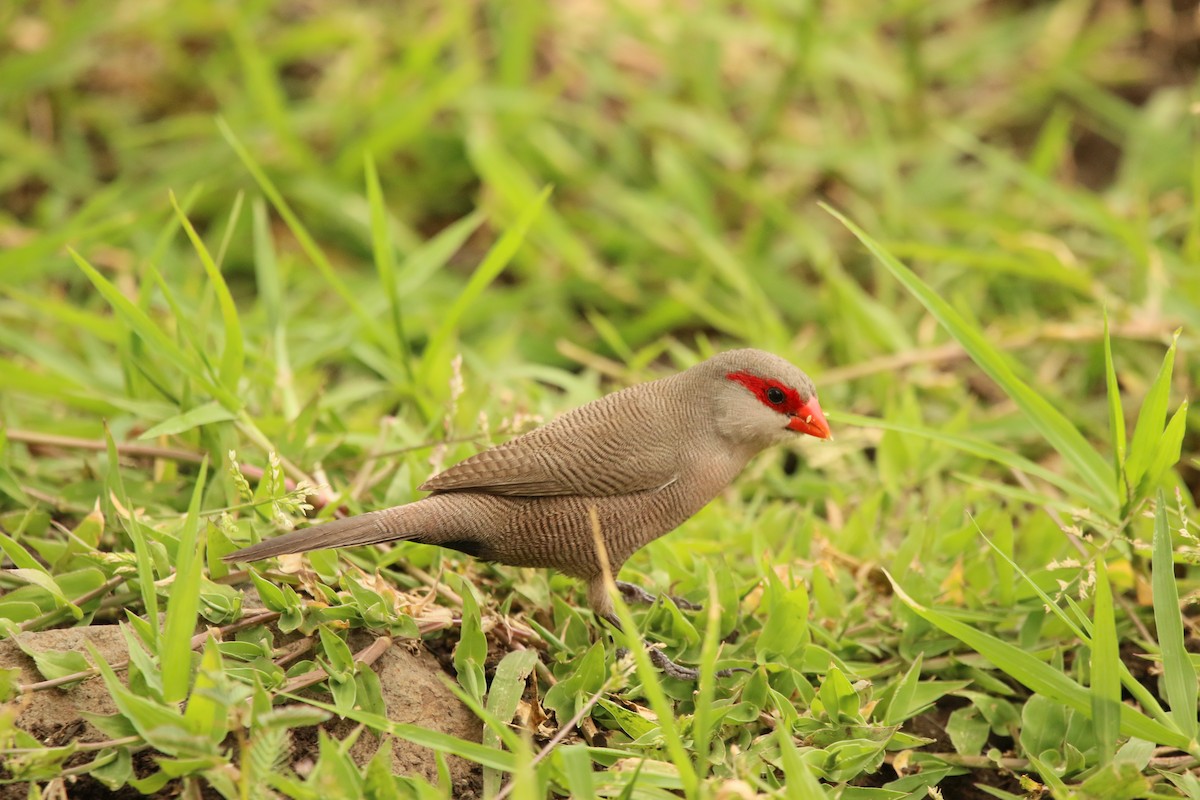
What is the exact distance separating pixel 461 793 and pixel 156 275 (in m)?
1.64

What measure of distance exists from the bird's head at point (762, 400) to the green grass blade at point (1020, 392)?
0.40 metres

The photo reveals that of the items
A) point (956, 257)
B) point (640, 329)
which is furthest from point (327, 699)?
point (956, 257)

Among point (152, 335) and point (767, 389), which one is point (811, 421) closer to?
point (767, 389)

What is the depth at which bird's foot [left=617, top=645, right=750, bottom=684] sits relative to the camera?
290 cm

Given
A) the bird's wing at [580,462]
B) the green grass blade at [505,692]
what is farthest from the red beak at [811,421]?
the green grass blade at [505,692]

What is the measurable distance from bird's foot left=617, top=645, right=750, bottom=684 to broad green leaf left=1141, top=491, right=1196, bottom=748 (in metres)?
0.99

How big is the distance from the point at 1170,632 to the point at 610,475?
1.38 m

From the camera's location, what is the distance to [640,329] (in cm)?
501

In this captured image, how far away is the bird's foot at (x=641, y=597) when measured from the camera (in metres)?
3.19

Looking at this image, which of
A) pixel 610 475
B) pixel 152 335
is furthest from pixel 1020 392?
pixel 152 335

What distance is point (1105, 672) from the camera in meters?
2.54

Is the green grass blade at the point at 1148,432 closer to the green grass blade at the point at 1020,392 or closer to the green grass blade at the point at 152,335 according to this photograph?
the green grass blade at the point at 1020,392

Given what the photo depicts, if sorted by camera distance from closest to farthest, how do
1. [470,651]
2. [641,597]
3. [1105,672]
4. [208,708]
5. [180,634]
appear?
[208,708], [180,634], [1105,672], [470,651], [641,597]

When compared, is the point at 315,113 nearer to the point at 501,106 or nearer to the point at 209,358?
the point at 501,106
